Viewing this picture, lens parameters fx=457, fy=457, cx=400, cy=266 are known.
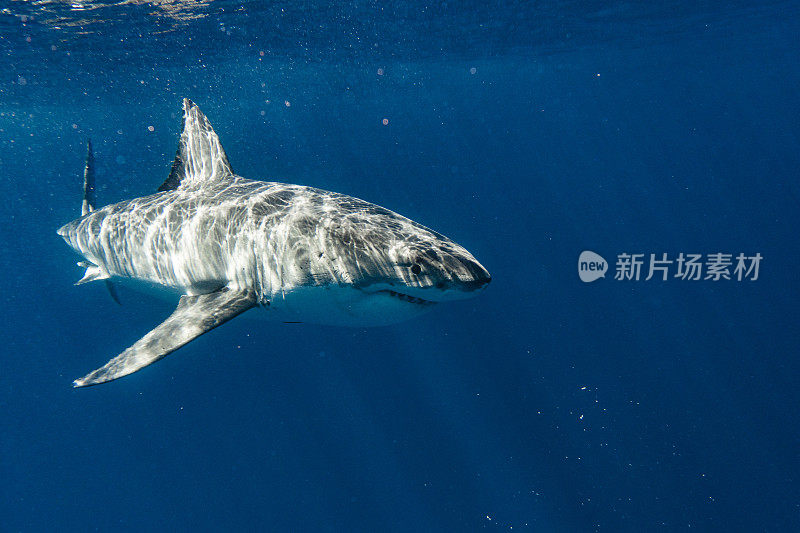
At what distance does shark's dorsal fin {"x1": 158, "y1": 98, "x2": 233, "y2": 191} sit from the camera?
7125mm

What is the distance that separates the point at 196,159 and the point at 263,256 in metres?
3.36

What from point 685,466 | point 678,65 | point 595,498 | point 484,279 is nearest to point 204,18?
point 484,279

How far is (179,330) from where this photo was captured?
4.30 meters

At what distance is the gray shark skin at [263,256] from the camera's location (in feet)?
12.7

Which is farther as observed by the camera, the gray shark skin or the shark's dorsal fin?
the shark's dorsal fin

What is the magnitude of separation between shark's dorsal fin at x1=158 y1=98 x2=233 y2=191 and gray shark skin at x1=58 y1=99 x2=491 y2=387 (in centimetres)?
2

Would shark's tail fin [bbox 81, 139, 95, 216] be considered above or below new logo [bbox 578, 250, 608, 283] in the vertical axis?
below

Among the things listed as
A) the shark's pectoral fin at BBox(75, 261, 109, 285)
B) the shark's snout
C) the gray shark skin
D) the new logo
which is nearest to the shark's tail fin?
the shark's pectoral fin at BBox(75, 261, 109, 285)

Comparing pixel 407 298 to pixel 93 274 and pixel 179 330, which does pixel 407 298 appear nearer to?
pixel 179 330

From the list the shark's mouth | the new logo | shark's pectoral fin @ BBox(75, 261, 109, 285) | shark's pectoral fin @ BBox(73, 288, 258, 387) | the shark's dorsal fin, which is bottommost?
shark's pectoral fin @ BBox(73, 288, 258, 387)

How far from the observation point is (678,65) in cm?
4394

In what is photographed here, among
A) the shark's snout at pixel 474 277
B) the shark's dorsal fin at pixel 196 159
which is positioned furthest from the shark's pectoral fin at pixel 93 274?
the shark's snout at pixel 474 277

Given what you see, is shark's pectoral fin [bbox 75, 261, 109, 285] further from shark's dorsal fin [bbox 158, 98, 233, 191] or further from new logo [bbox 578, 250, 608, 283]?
new logo [bbox 578, 250, 608, 283]

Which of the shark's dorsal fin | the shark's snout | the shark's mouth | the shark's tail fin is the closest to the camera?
the shark's snout
